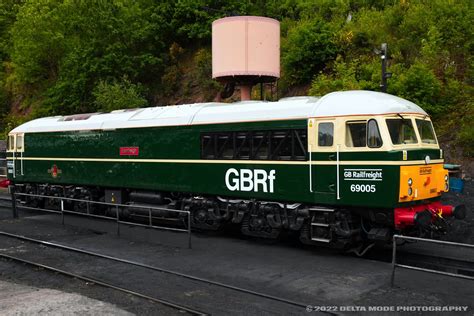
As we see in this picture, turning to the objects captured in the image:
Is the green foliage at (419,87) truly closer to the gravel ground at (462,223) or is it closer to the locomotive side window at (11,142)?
the gravel ground at (462,223)

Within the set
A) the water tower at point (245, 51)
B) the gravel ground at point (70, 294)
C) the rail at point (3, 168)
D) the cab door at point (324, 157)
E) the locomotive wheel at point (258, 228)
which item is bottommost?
the gravel ground at point (70, 294)

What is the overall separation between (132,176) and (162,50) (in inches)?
877

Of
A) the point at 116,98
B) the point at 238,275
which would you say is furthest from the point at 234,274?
the point at 116,98

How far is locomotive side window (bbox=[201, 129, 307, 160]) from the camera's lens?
1108 cm

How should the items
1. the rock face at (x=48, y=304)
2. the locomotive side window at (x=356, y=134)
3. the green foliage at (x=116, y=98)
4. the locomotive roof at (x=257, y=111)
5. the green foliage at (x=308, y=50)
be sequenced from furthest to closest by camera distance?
the green foliage at (x=116, y=98), the green foliage at (x=308, y=50), the locomotive roof at (x=257, y=111), the locomotive side window at (x=356, y=134), the rock face at (x=48, y=304)

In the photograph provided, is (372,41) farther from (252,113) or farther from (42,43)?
(42,43)

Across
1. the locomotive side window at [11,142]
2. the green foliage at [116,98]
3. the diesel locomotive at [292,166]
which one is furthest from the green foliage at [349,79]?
the locomotive side window at [11,142]

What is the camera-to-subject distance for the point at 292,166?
438 inches

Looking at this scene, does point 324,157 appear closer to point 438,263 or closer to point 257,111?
point 257,111

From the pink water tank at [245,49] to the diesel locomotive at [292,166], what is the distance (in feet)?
16.5

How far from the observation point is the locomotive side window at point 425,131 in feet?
35.1

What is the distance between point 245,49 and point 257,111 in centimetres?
768

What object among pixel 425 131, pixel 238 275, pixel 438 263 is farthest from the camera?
pixel 425 131

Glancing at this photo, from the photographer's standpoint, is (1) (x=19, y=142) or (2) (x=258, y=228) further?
(1) (x=19, y=142)
